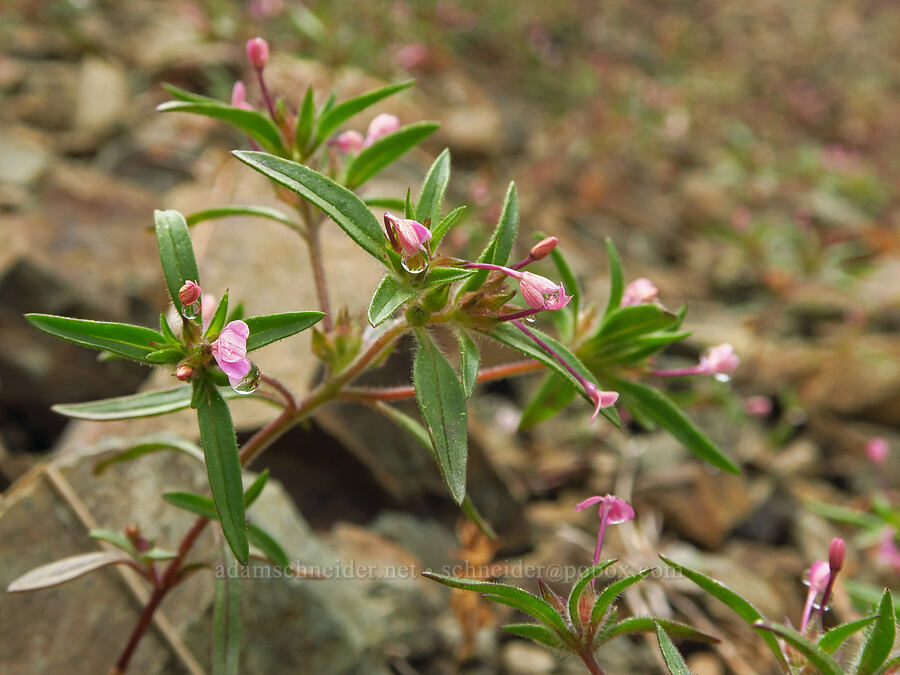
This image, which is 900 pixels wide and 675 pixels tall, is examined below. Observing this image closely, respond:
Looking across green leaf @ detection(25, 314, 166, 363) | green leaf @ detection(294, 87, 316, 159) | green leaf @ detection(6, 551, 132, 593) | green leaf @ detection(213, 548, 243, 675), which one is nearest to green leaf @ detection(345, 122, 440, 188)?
green leaf @ detection(294, 87, 316, 159)

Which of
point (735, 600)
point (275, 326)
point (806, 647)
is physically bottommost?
point (735, 600)

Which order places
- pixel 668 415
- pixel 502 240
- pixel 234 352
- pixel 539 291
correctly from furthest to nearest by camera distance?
pixel 668 415 → pixel 502 240 → pixel 539 291 → pixel 234 352

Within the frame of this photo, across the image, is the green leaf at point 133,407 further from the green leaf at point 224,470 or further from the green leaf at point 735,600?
the green leaf at point 735,600

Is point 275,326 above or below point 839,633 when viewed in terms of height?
above

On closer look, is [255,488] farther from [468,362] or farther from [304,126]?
[304,126]

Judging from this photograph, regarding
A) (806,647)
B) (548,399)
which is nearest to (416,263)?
(548,399)

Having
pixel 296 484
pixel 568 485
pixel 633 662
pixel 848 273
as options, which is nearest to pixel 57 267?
pixel 296 484

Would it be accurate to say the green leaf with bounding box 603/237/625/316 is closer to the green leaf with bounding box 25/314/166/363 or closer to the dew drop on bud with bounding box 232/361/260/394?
the dew drop on bud with bounding box 232/361/260/394
